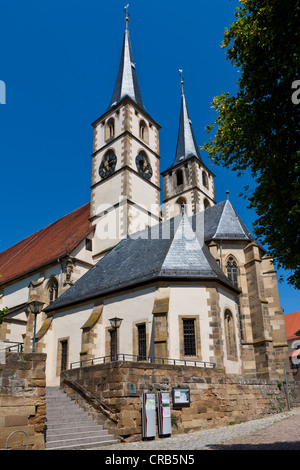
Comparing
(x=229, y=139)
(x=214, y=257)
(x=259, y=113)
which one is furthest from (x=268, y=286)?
(x=259, y=113)

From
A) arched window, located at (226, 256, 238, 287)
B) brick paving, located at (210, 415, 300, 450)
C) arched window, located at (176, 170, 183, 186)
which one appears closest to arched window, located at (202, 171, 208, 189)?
arched window, located at (176, 170, 183, 186)

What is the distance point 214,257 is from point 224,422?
10.4 meters

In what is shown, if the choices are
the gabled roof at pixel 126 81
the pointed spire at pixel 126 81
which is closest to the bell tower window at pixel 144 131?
the gabled roof at pixel 126 81

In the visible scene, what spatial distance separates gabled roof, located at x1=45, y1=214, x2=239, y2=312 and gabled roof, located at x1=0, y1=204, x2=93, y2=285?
15.6 ft

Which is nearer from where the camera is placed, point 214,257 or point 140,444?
point 140,444

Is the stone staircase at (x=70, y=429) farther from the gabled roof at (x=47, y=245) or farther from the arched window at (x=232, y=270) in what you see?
the gabled roof at (x=47, y=245)

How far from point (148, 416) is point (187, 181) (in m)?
34.9

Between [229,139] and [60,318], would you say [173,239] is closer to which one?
[60,318]

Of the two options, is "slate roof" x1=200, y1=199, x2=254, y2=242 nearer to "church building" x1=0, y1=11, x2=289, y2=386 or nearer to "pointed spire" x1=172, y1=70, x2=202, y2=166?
"church building" x1=0, y1=11, x2=289, y2=386

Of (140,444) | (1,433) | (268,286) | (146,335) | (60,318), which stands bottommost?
(140,444)

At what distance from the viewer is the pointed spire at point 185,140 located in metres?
47.3

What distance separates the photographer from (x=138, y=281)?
19203 millimetres

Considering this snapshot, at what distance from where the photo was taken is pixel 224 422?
1458 centimetres

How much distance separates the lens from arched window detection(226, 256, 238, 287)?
77.1 feet
